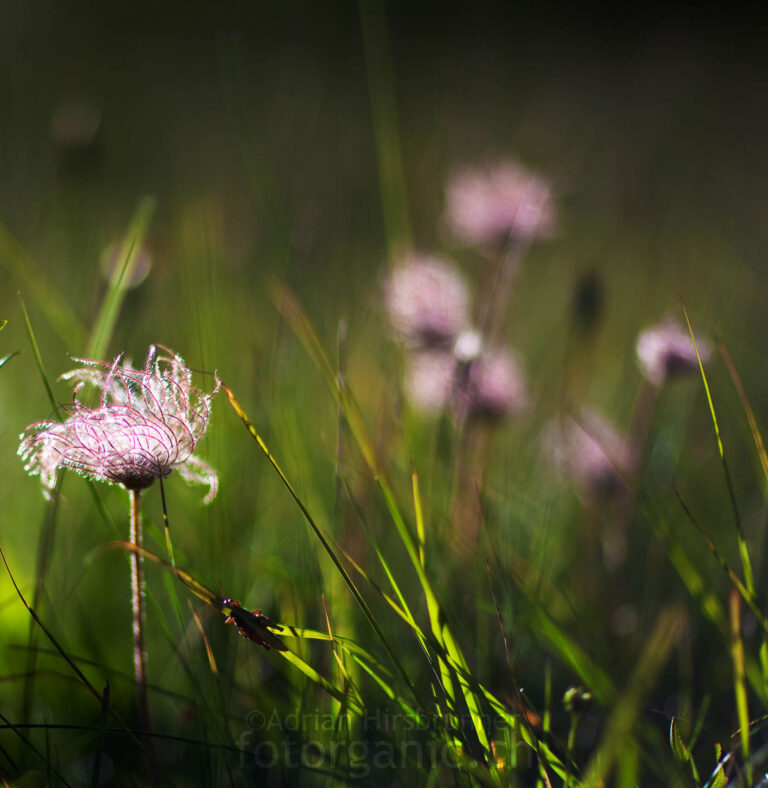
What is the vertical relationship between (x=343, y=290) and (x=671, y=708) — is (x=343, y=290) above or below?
above

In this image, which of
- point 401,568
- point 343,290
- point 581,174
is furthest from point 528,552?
point 581,174

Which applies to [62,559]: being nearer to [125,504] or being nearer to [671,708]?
[125,504]

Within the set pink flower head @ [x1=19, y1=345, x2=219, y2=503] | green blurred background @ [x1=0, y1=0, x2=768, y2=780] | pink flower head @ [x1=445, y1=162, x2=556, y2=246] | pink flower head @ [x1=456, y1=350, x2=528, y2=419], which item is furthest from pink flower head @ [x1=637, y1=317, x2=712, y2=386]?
pink flower head @ [x1=19, y1=345, x2=219, y2=503]

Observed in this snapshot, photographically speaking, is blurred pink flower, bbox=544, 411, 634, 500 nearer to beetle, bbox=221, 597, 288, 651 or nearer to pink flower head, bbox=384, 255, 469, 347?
pink flower head, bbox=384, 255, 469, 347

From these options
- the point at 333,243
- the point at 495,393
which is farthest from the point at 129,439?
the point at 333,243

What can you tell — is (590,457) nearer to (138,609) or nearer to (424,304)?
(424,304)

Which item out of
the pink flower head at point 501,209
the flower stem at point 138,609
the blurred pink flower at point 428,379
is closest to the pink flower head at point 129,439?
the flower stem at point 138,609
